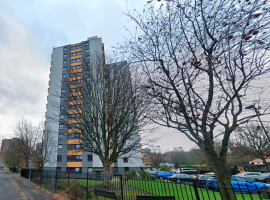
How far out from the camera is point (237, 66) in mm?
4422

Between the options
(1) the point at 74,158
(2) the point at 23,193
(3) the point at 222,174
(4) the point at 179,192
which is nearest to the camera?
(3) the point at 222,174

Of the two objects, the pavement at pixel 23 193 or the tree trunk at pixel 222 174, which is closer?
the tree trunk at pixel 222 174

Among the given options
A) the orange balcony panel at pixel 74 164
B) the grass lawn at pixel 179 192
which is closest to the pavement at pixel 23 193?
the grass lawn at pixel 179 192

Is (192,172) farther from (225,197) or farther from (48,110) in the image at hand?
(48,110)

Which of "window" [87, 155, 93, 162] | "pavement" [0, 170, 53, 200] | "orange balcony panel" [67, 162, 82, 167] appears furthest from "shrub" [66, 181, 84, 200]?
"orange balcony panel" [67, 162, 82, 167]

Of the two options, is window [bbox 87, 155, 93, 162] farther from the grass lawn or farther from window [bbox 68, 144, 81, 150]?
the grass lawn

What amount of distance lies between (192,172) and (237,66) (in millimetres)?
35917

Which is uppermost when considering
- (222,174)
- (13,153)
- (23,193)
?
(13,153)

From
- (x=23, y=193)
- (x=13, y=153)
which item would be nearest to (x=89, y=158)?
(x=13, y=153)

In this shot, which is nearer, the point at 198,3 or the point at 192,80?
the point at 198,3

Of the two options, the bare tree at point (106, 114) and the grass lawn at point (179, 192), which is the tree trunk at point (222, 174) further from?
the bare tree at point (106, 114)

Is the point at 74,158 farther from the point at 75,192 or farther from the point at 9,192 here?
the point at 75,192

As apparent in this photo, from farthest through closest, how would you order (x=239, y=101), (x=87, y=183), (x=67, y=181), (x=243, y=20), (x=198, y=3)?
1. (x=67, y=181)
2. (x=87, y=183)
3. (x=198, y=3)
4. (x=239, y=101)
5. (x=243, y=20)

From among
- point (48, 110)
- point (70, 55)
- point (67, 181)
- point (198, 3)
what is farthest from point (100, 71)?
point (70, 55)
